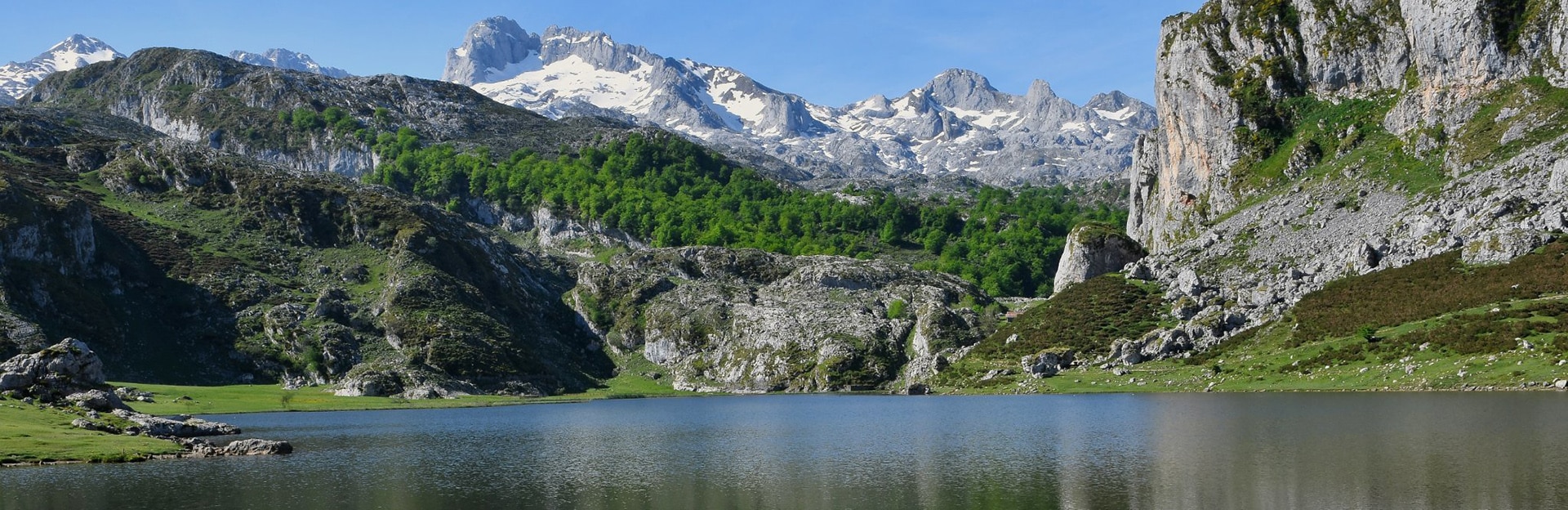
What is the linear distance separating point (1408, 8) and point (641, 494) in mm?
172949

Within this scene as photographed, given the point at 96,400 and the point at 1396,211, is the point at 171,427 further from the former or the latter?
the point at 1396,211

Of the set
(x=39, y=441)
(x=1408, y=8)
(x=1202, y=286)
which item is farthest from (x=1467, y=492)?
(x=1408, y=8)

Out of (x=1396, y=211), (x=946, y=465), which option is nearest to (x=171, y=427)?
(x=946, y=465)

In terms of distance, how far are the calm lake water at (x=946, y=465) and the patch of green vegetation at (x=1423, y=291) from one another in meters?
27.4

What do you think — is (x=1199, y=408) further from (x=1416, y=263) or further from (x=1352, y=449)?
(x=1416, y=263)

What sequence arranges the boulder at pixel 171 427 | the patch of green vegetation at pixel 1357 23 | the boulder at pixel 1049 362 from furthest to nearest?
the patch of green vegetation at pixel 1357 23
the boulder at pixel 1049 362
the boulder at pixel 171 427

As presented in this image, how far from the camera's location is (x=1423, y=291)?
13262 centimetres

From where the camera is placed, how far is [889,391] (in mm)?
178875

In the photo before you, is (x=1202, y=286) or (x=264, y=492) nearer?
(x=264, y=492)

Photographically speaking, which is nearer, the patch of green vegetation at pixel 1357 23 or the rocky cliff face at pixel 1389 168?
the rocky cliff face at pixel 1389 168

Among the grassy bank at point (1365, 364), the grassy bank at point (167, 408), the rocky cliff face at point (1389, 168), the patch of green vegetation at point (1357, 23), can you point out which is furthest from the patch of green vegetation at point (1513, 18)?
the grassy bank at point (167, 408)

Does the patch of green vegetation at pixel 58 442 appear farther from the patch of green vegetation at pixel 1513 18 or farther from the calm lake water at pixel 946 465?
the patch of green vegetation at pixel 1513 18

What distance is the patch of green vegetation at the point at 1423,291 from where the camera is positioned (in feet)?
403

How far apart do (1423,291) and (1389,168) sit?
40940 millimetres
